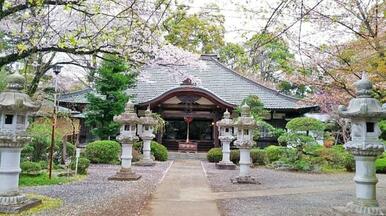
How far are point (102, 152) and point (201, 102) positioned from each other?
881cm

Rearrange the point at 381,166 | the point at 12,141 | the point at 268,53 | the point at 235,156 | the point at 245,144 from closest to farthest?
1. the point at 12,141
2. the point at 245,144
3. the point at 381,166
4. the point at 235,156
5. the point at 268,53

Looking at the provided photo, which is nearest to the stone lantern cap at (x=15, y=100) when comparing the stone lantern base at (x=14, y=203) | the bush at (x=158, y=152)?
the stone lantern base at (x=14, y=203)

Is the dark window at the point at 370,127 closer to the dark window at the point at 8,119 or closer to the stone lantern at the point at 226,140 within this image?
the dark window at the point at 8,119

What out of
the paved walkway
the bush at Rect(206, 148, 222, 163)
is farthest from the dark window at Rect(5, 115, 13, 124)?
the bush at Rect(206, 148, 222, 163)

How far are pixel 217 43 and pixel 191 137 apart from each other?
339 inches

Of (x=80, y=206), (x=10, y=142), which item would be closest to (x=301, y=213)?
(x=80, y=206)

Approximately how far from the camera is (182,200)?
729 centimetres

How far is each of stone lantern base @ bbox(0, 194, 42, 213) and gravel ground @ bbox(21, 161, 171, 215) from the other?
0.41 metres

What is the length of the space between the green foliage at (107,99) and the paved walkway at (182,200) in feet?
26.3

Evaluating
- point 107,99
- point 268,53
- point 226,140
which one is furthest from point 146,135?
point 268,53

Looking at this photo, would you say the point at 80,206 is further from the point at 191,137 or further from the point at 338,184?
the point at 191,137

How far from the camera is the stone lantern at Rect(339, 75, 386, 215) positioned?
577cm

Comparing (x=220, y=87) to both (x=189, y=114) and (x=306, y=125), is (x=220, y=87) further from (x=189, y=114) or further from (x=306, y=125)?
(x=306, y=125)

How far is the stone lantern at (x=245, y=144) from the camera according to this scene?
10.6m
